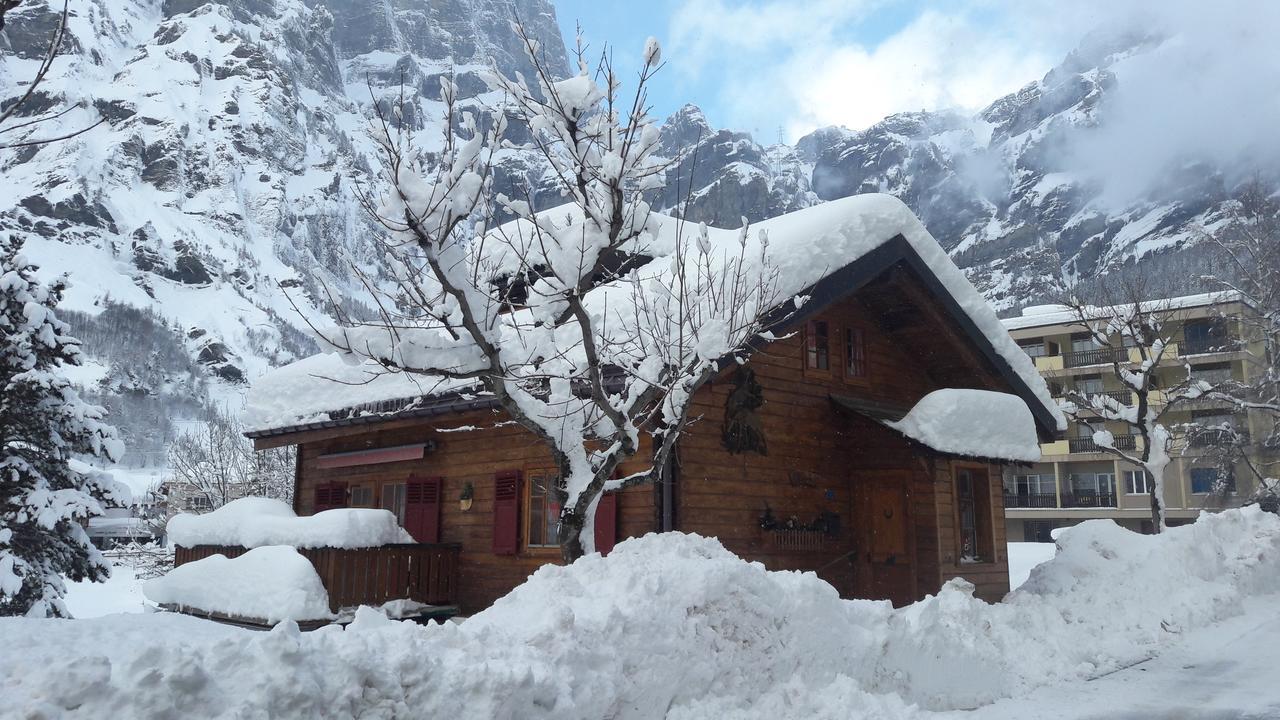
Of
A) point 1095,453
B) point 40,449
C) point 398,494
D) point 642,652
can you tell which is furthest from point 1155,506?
point 1095,453

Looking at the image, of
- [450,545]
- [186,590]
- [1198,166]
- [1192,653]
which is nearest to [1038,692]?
[1192,653]

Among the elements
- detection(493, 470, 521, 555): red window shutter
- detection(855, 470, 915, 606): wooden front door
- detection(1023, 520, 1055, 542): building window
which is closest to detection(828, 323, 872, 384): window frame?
detection(855, 470, 915, 606): wooden front door

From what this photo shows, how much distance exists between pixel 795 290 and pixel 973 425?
3.63 m

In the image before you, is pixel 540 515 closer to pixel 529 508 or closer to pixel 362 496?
pixel 529 508

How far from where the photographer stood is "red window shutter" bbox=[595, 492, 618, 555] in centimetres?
A: 1068

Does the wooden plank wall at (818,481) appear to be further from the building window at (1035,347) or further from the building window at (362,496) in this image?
the building window at (1035,347)

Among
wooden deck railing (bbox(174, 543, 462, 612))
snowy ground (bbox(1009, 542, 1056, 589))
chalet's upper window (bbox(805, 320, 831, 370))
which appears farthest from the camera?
snowy ground (bbox(1009, 542, 1056, 589))

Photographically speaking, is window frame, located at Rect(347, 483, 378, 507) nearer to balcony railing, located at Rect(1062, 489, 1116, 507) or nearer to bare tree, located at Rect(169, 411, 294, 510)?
bare tree, located at Rect(169, 411, 294, 510)

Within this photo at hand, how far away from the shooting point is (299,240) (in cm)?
18275

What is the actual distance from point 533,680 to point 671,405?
10.4 feet

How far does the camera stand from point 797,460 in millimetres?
12461

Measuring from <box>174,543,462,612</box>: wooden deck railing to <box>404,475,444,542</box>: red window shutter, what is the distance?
0.68m

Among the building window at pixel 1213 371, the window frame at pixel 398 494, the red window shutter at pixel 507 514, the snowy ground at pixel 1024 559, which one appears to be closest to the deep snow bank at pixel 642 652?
the red window shutter at pixel 507 514

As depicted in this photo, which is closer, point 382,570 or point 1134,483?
point 382,570
